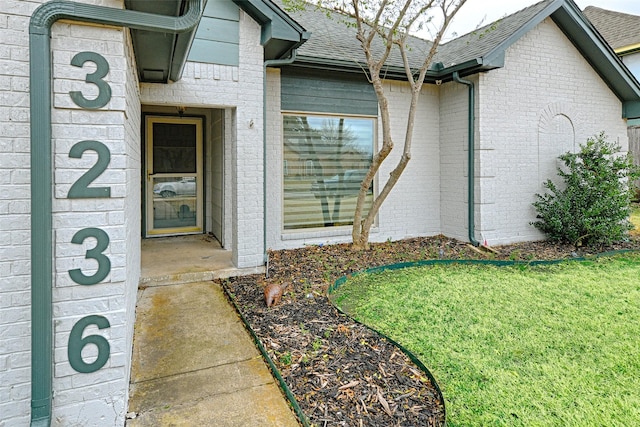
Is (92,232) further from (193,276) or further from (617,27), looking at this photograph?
(617,27)

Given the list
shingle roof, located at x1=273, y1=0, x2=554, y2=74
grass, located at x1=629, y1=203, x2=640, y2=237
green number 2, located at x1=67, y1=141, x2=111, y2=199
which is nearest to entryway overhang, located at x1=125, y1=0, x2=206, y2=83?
green number 2, located at x1=67, y1=141, x2=111, y2=199

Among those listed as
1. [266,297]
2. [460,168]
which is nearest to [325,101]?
[460,168]

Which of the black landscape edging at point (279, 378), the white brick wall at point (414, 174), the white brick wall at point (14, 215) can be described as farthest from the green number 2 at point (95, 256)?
the white brick wall at point (414, 174)

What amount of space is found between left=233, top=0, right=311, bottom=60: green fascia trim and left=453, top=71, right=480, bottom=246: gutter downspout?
3307 millimetres

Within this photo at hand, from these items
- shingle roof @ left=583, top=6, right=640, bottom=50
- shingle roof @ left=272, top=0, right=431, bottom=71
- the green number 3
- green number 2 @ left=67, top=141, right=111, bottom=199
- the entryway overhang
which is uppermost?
shingle roof @ left=583, top=6, right=640, bottom=50

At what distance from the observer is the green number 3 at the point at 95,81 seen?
218 cm

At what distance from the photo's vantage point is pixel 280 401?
257cm

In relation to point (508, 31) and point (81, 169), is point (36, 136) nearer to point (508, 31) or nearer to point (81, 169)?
point (81, 169)

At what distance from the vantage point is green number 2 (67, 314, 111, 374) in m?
2.23

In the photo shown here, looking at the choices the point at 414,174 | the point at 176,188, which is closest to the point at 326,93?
the point at 414,174

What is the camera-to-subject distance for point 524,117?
7.62 m

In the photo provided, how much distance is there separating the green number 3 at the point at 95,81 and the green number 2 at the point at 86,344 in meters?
1.18

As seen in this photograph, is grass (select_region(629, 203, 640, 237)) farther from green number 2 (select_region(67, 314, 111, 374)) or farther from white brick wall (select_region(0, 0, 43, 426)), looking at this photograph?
white brick wall (select_region(0, 0, 43, 426))

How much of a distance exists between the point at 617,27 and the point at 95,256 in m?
20.3
